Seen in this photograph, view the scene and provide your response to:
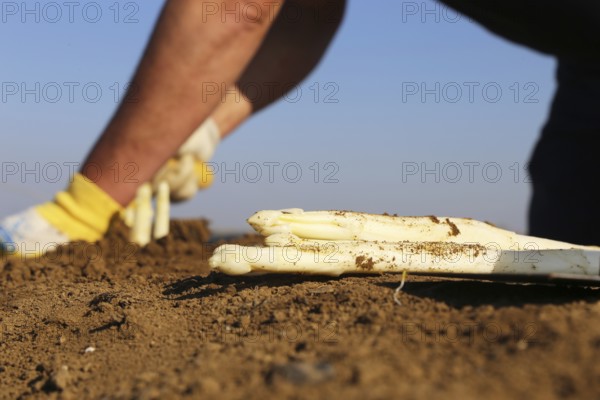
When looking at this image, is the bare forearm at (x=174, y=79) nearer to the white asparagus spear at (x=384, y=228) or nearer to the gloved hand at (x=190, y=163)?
the gloved hand at (x=190, y=163)

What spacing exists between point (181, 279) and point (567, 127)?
2759 mm

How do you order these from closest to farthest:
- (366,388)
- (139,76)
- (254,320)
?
(366,388) < (254,320) < (139,76)

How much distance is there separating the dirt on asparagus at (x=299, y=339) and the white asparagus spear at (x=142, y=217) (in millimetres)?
857

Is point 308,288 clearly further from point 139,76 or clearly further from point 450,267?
point 139,76

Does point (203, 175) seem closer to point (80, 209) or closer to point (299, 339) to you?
point (80, 209)

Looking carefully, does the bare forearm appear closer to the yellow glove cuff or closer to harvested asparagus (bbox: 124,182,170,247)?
the yellow glove cuff

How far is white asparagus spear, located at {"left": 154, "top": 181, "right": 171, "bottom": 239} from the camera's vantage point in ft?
10.8

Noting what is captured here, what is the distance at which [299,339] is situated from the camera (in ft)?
4.13

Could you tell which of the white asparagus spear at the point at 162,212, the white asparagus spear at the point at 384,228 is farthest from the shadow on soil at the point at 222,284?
the white asparagus spear at the point at 162,212

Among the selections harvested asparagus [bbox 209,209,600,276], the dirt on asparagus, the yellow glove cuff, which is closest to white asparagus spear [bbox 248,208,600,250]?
harvested asparagus [bbox 209,209,600,276]

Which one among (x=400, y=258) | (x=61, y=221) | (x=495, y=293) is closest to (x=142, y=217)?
(x=61, y=221)

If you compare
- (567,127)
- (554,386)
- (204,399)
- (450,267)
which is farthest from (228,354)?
(567,127)

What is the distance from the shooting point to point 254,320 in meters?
1.45

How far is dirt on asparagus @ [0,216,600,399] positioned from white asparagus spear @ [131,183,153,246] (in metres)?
0.86
